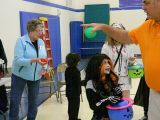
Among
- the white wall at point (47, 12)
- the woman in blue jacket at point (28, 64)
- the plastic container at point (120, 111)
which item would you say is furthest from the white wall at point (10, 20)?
the plastic container at point (120, 111)

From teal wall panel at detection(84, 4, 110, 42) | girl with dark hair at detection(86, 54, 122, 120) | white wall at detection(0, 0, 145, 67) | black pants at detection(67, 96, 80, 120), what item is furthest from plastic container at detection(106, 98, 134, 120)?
teal wall panel at detection(84, 4, 110, 42)

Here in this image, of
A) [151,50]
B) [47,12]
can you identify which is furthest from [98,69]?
[47,12]

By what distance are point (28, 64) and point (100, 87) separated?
4.43 feet

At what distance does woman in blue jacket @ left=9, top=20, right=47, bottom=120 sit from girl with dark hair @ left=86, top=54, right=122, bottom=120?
1.15 metres

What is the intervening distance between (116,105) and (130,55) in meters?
1.54

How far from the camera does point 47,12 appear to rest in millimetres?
8477

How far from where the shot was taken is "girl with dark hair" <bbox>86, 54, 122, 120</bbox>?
8.34 feet

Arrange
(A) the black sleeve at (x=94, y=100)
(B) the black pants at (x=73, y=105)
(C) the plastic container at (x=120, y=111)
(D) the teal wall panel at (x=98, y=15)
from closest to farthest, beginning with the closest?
1. (C) the plastic container at (x=120, y=111)
2. (A) the black sleeve at (x=94, y=100)
3. (B) the black pants at (x=73, y=105)
4. (D) the teal wall panel at (x=98, y=15)

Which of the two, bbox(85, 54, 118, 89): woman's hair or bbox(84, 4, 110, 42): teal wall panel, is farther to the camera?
bbox(84, 4, 110, 42): teal wall panel

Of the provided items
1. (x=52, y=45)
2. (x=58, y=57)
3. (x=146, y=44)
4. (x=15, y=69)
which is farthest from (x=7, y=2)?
(x=146, y=44)

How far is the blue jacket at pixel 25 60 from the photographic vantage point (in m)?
3.68

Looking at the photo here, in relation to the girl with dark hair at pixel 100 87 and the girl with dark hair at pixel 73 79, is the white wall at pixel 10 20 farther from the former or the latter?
the girl with dark hair at pixel 100 87

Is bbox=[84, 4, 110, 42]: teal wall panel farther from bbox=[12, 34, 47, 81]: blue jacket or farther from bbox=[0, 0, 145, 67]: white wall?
bbox=[12, 34, 47, 81]: blue jacket

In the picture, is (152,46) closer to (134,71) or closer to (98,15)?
(134,71)
